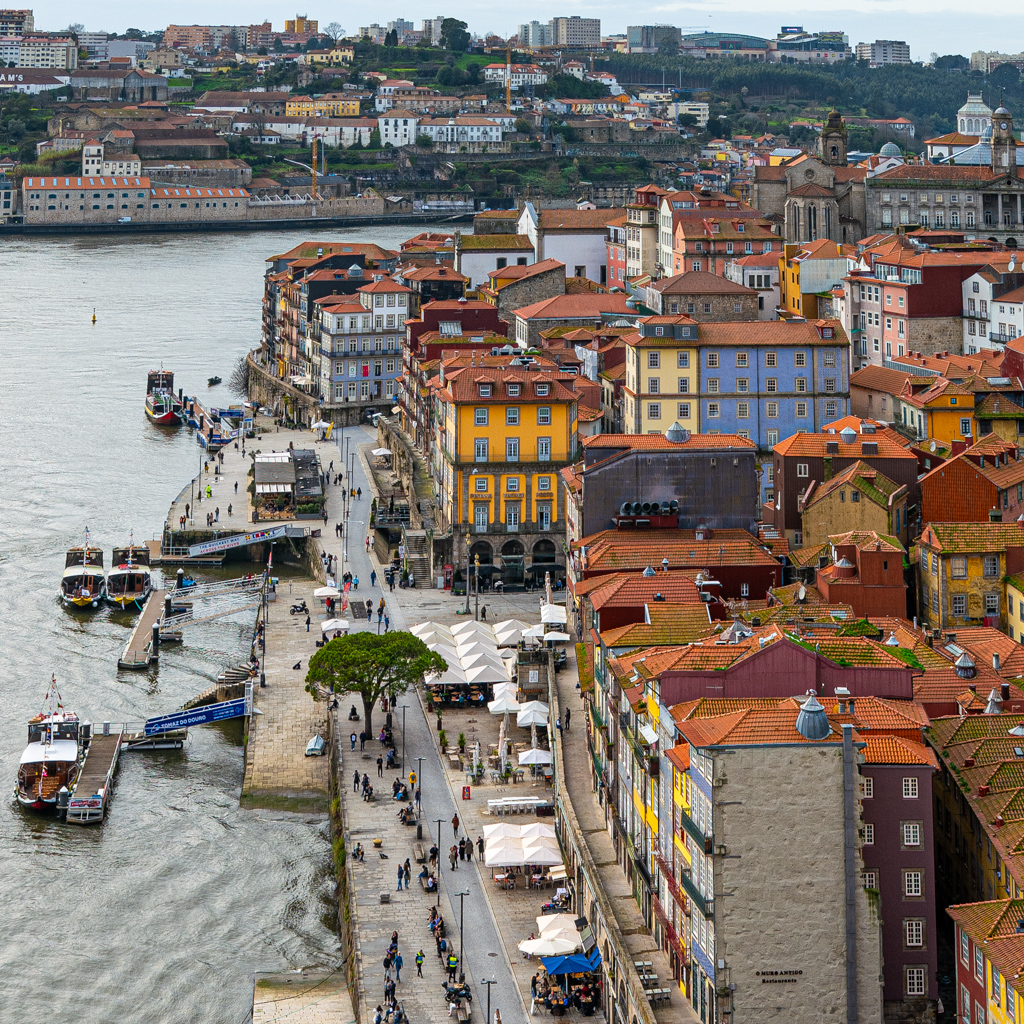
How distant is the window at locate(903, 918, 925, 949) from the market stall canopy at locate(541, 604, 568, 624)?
21.2 meters

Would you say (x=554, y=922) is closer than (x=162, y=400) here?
Yes

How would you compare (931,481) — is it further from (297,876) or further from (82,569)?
(82,569)

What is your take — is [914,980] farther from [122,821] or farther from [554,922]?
[122,821]

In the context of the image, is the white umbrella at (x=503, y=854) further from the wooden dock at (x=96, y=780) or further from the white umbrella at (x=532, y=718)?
the wooden dock at (x=96, y=780)

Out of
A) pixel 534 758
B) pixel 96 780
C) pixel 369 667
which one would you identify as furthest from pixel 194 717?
pixel 534 758

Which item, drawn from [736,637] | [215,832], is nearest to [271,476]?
[215,832]

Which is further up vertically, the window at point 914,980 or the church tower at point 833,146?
the church tower at point 833,146

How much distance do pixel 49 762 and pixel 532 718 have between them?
436 inches

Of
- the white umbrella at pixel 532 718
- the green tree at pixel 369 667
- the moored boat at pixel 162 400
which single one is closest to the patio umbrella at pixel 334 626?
the green tree at pixel 369 667

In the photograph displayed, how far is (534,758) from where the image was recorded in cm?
4284

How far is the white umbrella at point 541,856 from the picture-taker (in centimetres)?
3700

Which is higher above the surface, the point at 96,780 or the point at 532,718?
the point at 532,718

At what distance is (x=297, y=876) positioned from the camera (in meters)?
40.7

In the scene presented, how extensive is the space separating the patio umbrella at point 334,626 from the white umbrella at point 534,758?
11.5m
